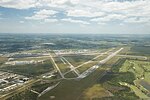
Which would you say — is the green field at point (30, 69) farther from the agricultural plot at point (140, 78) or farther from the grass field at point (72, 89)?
the agricultural plot at point (140, 78)

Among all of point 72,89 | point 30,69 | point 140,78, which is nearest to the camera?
point 72,89

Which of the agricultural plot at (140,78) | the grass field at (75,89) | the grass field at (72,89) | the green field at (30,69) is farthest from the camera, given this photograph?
the green field at (30,69)

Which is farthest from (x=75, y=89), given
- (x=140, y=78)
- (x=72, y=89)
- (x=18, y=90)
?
(x=140, y=78)

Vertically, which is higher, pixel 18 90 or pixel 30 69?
pixel 30 69

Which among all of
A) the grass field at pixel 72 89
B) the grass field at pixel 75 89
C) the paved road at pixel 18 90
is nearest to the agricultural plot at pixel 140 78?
the grass field at pixel 75 89

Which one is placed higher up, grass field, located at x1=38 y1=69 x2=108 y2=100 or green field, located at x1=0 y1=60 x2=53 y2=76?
green field, located at x1=0 y1=60 x2=53 y2=76

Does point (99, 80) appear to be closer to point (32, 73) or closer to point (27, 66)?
point (32, 73)

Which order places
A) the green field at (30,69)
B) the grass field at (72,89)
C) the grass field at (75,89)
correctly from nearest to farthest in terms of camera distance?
1. the grass field at (72,89)
2. the grass field at (75,89)
3. the green field at (30,69)

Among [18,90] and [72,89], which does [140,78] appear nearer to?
[72,89]

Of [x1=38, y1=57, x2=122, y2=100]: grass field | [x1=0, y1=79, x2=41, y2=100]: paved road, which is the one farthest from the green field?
[x1=38, y1=57, x2=122, y2=100]: grass field

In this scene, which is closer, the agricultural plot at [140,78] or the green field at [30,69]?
the agricultural plot at [140,78]

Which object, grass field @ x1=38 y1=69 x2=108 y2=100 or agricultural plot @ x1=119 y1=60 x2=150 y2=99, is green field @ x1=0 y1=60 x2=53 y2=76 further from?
agricultural plot @ x1=119 y1=60 x2=150 y2=99
